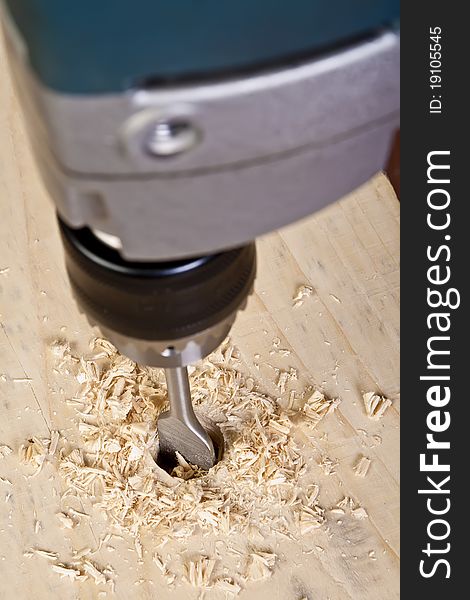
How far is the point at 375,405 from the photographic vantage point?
0.97 m

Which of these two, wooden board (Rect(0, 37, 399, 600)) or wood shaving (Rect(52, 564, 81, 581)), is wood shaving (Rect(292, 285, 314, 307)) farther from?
wood shaving (Rect(52, 564, 81, 581))

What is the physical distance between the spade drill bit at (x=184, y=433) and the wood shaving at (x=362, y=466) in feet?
0.46

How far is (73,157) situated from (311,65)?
12cm

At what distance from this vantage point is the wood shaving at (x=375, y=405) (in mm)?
969

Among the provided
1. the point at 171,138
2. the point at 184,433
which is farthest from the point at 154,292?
the point at 184,433

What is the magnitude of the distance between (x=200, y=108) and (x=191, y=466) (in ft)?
1.87

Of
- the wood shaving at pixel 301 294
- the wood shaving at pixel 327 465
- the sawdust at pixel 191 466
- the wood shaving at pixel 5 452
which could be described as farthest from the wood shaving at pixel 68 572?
the wood shaving at pixel 301 294

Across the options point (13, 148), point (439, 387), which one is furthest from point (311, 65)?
point (13, 148)

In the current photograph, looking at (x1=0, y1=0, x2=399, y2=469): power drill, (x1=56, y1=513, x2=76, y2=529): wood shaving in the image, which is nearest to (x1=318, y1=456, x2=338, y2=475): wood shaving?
(x1=56, y1=513, x2=76, y2=529): wood shaving

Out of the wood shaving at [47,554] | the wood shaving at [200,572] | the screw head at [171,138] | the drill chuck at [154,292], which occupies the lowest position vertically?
the wood shaving at [200,572]

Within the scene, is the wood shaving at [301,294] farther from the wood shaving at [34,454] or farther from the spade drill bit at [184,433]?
the wood shaving at [34,454]

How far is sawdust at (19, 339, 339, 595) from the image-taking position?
91 cm

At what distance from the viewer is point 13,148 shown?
1.16 meters

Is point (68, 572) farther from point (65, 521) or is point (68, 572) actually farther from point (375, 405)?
point (375, 405)
